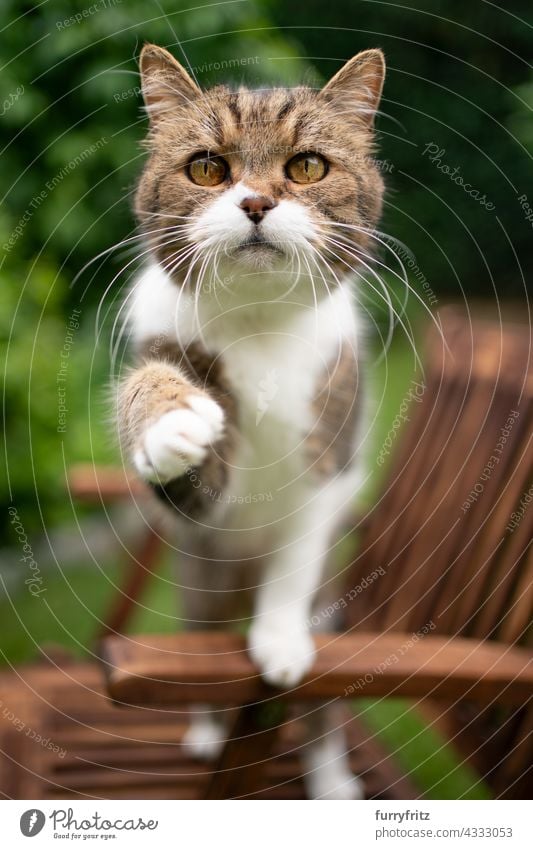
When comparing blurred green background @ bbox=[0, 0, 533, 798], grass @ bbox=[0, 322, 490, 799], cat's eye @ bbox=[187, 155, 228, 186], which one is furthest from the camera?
grass @ bbox=[0, 322, 490, 799]

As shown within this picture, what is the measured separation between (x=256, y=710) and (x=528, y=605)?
314 mm

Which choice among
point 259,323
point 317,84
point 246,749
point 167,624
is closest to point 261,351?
point 259,323

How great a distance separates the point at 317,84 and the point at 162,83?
15 cm

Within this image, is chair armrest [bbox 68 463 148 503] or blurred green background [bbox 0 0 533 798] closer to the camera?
blurred green background [bbox 0 0 533 798]

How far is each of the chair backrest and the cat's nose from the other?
0.42 meters

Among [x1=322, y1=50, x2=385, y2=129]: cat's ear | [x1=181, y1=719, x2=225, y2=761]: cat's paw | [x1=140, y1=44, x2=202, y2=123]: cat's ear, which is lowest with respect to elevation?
[x1=181, y1=719, x2=225, y2=761]: cat's paw

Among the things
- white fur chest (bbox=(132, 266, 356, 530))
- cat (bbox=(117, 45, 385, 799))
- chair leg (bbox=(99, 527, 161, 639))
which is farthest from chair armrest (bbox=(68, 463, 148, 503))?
white fur chest (bbox=(132, 266, 356, 530))

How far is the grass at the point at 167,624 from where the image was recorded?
3.63 ft

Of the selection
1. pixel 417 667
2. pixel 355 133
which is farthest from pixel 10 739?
pixel 355 133

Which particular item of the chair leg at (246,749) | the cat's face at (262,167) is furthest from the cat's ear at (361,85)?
the chair leg at (246,749)

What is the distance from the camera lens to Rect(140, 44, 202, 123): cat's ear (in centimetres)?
64

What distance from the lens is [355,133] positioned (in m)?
0.69

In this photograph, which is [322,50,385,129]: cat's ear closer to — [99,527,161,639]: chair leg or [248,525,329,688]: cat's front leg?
[248,525,329,688]: cat's front leg
